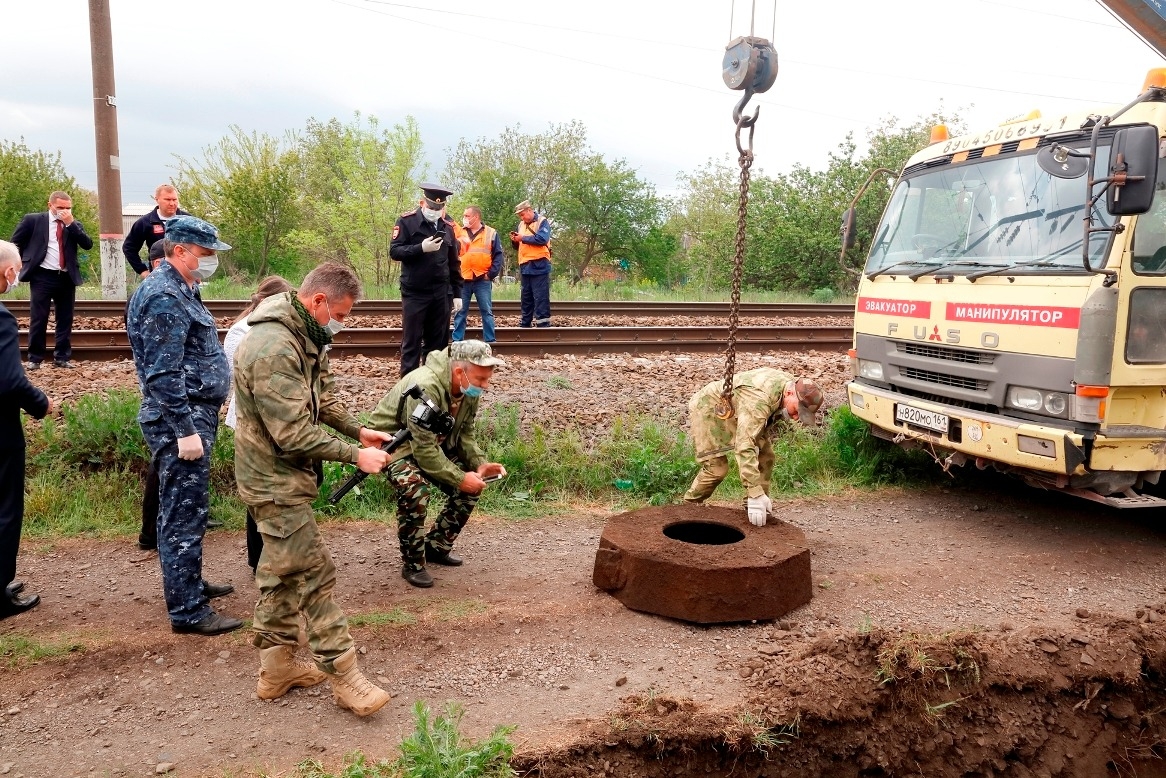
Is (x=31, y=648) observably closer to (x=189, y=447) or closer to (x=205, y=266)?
(x=189, y=447)

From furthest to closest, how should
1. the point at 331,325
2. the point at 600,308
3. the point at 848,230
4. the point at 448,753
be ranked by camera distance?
the point at 600,308, the point at 848,230, the point at 331,325, the point at 448,753

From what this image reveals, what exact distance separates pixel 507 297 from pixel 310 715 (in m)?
13.3

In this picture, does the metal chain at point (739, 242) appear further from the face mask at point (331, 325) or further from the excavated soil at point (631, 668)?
the face mask at point (331, 325)

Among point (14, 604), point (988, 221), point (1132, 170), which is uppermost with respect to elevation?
point (1132, 170)

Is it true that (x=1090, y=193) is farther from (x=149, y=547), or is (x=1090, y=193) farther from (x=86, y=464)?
(x=86, y=464)

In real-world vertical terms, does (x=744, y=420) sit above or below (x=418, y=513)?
above

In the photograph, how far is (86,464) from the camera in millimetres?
6070

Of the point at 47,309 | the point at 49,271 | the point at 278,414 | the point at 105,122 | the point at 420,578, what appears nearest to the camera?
the point at 278,414

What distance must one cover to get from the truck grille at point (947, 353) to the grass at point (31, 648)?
579cm

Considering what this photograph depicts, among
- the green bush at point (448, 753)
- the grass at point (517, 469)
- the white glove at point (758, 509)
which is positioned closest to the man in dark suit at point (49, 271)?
the grass at point (517, 469)

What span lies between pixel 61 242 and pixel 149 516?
15.0ft

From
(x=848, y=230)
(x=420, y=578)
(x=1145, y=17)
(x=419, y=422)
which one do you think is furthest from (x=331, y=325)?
(x=1145, y=17)

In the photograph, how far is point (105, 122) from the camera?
40.0 ft

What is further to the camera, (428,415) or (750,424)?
(750,424)
